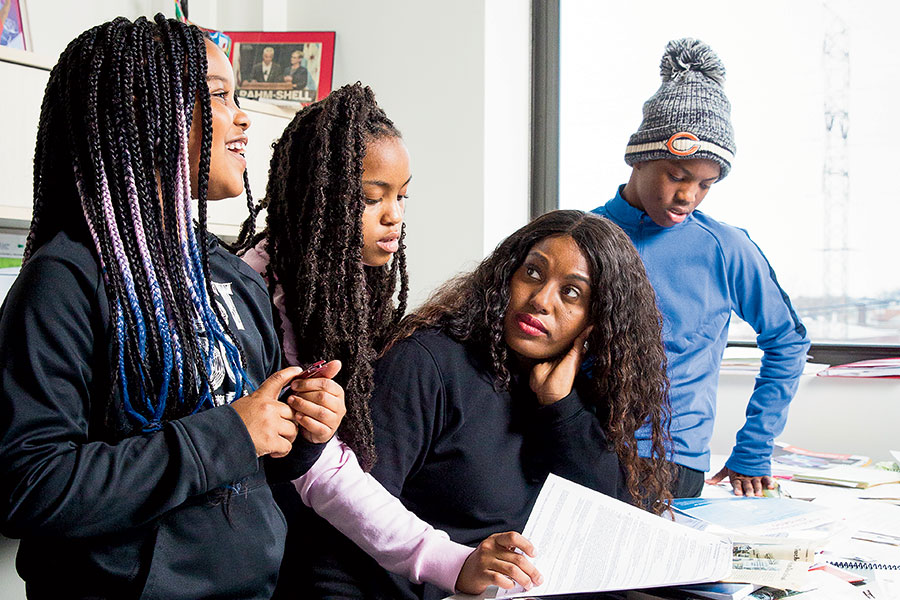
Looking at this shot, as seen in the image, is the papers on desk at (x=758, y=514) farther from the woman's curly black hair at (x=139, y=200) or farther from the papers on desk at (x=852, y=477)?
the woman's curly black hair at (x=139, y=200)

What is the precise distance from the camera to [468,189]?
2.57 metres

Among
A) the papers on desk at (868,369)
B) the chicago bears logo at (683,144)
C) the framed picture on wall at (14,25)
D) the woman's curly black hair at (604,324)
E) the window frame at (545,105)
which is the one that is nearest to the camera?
the woman's curly black hair at (604,324)

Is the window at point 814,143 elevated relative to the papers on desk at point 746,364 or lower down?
elevated

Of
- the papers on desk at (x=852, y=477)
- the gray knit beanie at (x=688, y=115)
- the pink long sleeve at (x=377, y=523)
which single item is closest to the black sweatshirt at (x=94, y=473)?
the pink long sleeve at (x=377, y=523)

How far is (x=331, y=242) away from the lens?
4.00ft

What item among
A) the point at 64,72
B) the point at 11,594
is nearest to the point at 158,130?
the point at 64,72

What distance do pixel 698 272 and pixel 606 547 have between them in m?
0.89

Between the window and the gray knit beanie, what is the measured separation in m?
0.80

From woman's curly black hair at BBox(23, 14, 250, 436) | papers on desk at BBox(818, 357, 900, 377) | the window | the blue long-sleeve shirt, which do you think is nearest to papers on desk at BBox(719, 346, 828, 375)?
papers on desk at BBox(818, 357, 900, 377)

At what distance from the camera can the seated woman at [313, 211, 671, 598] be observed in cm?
116

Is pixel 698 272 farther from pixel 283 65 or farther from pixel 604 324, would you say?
pixel 283 65

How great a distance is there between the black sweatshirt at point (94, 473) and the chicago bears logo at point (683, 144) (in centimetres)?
118

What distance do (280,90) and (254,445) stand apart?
208 cm

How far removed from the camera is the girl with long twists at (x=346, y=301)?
42.2 inches
